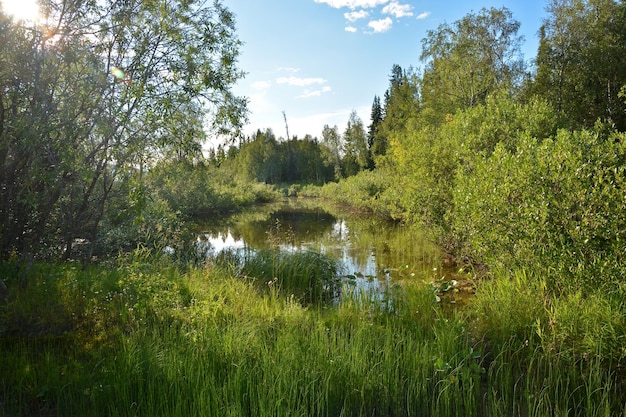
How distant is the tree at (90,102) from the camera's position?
17.4ft

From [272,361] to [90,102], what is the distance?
15.8 feet

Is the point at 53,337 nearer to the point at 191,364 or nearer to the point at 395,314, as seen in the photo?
the point at 191,364

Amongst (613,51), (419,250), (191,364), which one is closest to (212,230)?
(419,250)

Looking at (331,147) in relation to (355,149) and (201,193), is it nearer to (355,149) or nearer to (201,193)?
(355,149)

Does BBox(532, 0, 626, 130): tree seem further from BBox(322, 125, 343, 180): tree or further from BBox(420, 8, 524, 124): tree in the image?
BBox(322, 125, 343, 180): tree

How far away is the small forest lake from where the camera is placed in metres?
10.1

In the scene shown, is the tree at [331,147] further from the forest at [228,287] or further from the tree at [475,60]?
the forest at [228,287]

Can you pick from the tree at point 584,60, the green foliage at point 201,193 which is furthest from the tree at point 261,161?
the tree at point 584,60

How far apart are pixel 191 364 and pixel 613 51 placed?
98.1ft

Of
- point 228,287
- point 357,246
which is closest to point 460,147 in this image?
point 357,246

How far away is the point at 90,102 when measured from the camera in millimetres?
5855

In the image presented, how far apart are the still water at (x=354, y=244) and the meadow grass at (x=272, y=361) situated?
3.48m

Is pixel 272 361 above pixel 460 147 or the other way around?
the other way around

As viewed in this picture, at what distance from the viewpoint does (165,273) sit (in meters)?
7.67
